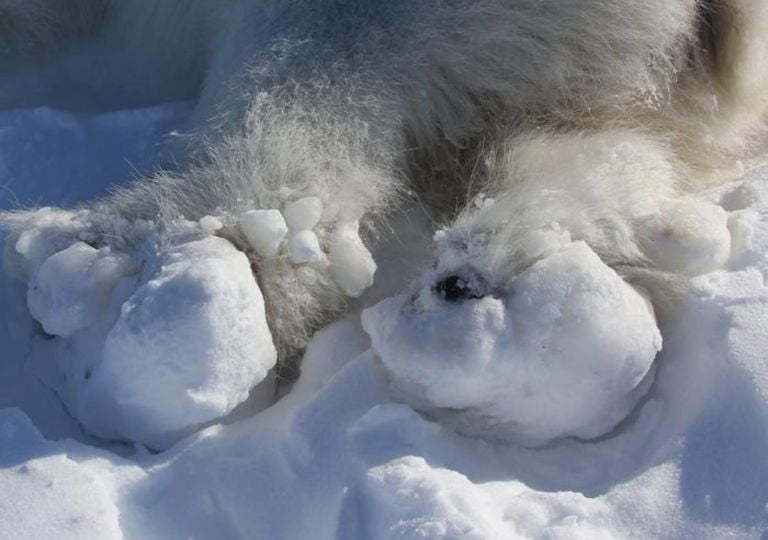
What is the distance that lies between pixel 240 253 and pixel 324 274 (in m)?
0.13

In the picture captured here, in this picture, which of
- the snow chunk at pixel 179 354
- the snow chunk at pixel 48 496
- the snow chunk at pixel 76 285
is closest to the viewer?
the snow chunk at pixel 48 496

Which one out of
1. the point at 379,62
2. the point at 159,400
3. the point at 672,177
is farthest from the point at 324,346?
the point at 672,177

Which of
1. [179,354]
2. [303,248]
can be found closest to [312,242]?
[303,248]

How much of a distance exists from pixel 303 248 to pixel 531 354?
35cm

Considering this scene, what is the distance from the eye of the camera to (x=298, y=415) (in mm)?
1354

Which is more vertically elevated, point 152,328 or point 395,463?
point 152,328

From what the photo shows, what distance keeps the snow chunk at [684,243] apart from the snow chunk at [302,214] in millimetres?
477

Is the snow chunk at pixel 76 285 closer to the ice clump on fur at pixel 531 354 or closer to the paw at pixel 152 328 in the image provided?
the paw at pixel 152 328

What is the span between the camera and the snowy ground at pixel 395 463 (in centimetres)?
120

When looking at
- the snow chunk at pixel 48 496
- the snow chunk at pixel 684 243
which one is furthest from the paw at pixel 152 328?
the snow chunk at pixel 684 243

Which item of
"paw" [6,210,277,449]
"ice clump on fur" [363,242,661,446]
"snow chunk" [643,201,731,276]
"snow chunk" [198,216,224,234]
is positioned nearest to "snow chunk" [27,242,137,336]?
"paw" [6,210,277,449]

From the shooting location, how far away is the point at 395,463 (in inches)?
49.3

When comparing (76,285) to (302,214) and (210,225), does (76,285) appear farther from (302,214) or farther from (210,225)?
(302,214)

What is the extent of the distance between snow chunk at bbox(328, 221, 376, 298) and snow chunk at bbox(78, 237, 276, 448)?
162mm
